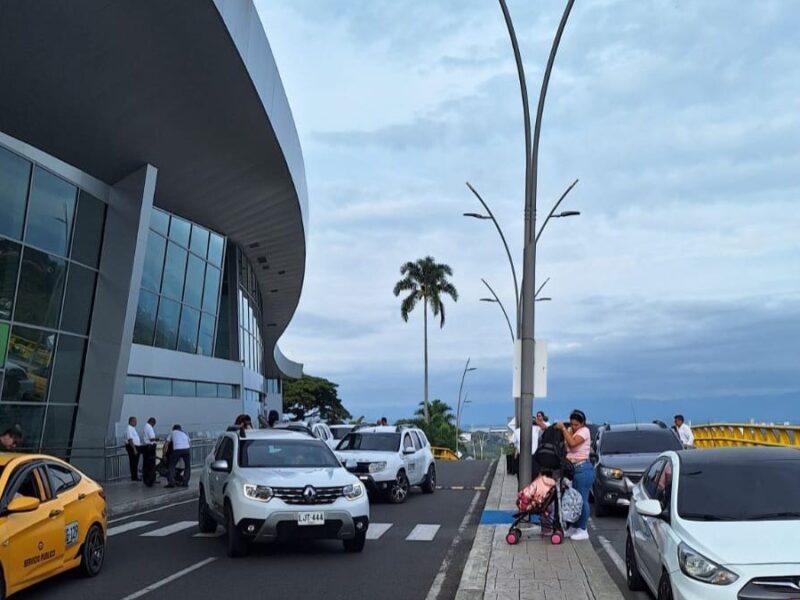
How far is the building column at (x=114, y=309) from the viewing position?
88.4 ft

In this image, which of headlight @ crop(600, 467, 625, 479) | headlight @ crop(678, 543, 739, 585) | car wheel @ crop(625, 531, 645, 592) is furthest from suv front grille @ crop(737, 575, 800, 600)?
headlight @ crop(600, 467, 625, 479)

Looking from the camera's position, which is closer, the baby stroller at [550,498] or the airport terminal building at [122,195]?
the baby stroller at [550,498]

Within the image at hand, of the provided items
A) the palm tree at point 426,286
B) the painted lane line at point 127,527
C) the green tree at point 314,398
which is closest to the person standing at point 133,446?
the painted lane line at point 127,527

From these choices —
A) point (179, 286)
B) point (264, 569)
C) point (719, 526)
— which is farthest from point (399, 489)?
point (179, 286)

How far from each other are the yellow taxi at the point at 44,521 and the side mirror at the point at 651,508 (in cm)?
546

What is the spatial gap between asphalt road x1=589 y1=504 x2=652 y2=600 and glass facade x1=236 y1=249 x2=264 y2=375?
28983 millimetres

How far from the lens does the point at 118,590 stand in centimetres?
1016

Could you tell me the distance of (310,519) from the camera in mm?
12242

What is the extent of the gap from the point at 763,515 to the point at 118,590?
6453 mm

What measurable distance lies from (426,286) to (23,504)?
7105cm

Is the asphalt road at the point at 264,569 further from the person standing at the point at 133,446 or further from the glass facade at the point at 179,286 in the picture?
the glass facade at the point at 179,286

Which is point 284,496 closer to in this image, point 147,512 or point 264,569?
point 264,569

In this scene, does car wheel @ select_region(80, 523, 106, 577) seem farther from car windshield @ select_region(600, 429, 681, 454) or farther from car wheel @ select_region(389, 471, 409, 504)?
car wheel @ select_region(389, 471, 409, 504)

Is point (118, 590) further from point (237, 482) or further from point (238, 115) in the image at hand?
point (238, 115)
